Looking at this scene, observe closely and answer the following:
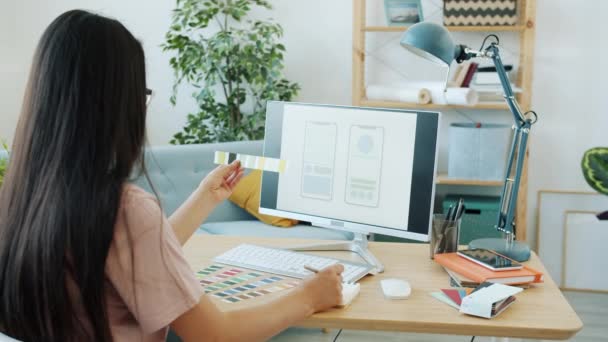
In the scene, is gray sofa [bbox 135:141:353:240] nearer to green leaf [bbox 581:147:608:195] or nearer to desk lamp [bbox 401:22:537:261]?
desk lamp [bbox 401:22:537:261]

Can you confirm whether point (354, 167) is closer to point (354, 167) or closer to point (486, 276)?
point (354, 167)

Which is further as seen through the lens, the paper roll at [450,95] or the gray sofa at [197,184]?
the paper roll at [450,95]

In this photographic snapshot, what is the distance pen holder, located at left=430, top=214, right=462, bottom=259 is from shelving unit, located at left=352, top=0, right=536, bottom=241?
1839 millimetres

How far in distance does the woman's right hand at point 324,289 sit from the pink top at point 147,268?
0.38m

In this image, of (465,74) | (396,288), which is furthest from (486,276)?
(465,74)

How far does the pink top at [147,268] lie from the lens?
119cm

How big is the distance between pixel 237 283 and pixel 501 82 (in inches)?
35.1

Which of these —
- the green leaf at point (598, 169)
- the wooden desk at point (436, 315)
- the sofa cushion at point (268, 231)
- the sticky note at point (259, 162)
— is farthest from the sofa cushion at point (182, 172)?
the green leaf at point (598, 169)

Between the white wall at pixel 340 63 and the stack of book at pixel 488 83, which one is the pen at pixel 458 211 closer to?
the stack of book at pixel 488 83

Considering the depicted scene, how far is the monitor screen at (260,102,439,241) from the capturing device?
1912 mm

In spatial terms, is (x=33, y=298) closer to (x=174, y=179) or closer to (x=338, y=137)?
(x=338, y=137)

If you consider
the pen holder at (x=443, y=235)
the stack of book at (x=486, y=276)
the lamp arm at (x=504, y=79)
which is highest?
the lamp arm at (x=504, y=79)

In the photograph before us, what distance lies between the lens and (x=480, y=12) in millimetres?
3814

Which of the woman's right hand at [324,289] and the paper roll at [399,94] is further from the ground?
the paper roll at [399,94]
